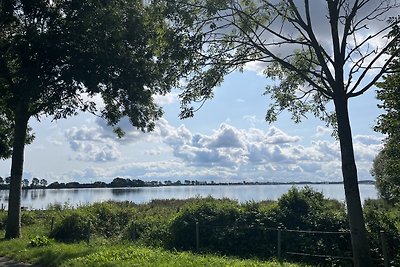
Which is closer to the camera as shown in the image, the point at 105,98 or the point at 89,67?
the point at 89,67

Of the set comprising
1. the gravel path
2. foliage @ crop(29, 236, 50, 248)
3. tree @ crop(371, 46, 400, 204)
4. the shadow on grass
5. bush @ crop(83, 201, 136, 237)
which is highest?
tree @ crop(371, 46, 400, 204)

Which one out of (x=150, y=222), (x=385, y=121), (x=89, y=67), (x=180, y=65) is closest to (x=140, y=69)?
(x=89, y=67)

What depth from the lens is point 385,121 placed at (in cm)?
2467

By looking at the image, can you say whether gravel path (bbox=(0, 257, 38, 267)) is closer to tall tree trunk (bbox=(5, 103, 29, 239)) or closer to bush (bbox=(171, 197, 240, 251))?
tall tree trunk (bbox=(5, 103, 29, 239))

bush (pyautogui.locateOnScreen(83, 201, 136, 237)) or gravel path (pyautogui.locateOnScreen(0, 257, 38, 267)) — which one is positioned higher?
bush (pyautogui.locateOnScreen(83, 201, 136, 237))

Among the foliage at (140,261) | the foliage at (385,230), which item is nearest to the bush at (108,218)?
the foliage at (140,261)

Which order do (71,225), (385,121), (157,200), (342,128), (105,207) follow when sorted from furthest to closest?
1. (157,200)
2. (105,207)
3. (385,121)
4. (71,225)
5. (342,128)

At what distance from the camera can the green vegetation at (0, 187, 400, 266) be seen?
54.7 feet

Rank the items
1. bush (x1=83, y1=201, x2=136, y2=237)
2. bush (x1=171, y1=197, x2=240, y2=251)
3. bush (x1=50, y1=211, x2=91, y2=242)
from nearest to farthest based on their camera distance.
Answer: bush (x1=171, y1=197, x2=240, y2=251) → bush (x1=50, y1=211, x2=91, y2=242) → bush (x1=83, y1=201, x2=136, y2=237)

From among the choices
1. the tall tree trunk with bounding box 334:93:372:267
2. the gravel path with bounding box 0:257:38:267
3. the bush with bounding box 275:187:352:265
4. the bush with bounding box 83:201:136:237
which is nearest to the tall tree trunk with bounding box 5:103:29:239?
the bush with bounding box 83:201:136:237

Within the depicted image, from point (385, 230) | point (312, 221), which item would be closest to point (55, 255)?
point (312, 221)

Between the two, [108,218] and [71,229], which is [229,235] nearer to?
[71,229]

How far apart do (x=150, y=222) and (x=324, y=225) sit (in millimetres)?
8565

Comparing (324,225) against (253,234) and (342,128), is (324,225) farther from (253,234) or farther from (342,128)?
(342,128)
